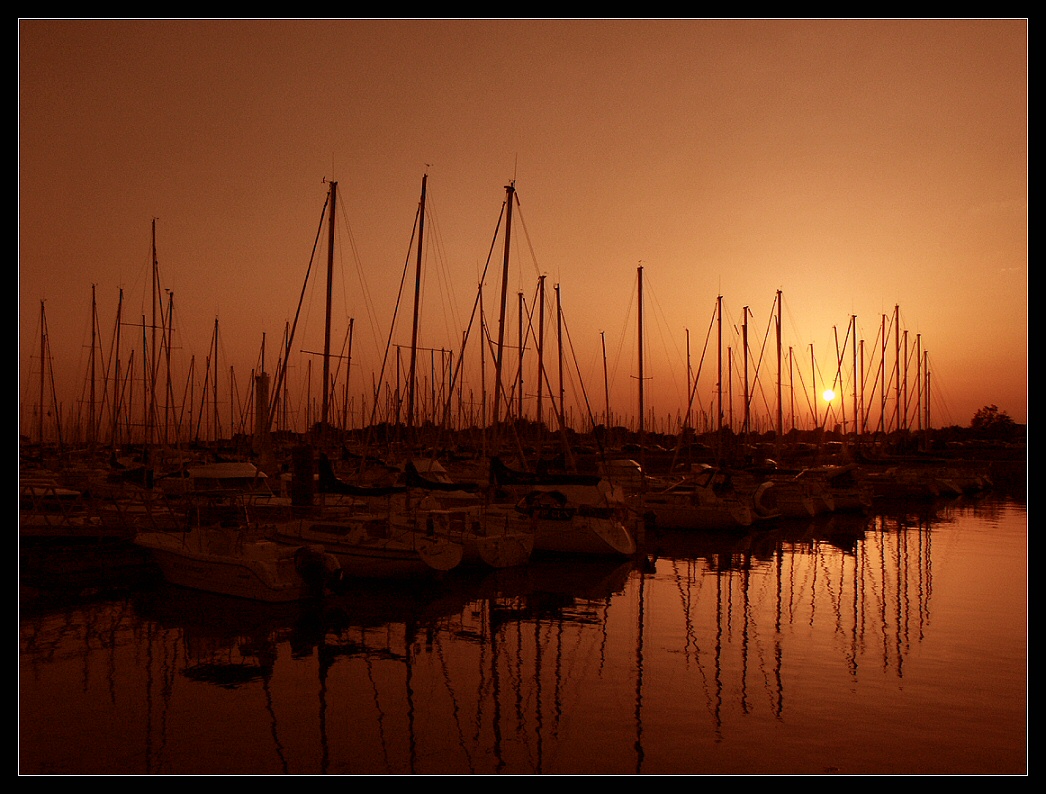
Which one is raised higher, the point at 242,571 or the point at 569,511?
the point at 569,511

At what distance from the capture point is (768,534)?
3628 centimetres

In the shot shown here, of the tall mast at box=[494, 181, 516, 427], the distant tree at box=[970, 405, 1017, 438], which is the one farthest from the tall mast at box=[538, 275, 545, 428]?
the distant tree at box=[970, 405, 1017, 438]

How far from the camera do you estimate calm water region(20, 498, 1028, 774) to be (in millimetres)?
11102

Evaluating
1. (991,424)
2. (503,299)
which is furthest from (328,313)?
(991,424)

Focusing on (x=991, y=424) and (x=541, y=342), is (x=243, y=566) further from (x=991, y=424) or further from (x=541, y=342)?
(x=991, y=424)

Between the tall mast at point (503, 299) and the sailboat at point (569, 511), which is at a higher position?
the tall mast at point (503, 299)

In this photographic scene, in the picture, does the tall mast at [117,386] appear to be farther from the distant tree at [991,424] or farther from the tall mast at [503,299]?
the distant tree at [991,424]

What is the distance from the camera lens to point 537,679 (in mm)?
14445

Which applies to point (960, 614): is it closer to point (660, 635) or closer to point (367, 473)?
point (660, 635)

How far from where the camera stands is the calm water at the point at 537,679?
11.1m

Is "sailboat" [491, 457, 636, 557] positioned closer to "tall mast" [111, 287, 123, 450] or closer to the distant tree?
"tall mast" [111, 287, 123, 450]

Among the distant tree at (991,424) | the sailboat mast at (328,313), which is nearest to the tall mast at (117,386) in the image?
the sailboat mast at (328,313)

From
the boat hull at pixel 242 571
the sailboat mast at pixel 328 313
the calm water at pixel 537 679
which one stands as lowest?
the calm water at pixel 537 679
